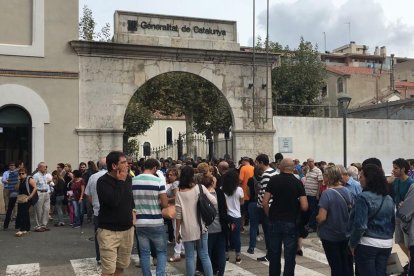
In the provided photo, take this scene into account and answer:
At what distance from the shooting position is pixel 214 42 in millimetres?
17156

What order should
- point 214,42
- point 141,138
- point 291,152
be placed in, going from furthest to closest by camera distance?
point 141,138, point 291,152, point 214,42

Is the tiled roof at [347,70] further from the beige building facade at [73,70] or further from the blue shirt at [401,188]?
the blue shirt at [401,188]

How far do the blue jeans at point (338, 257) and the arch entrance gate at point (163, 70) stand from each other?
1091cm

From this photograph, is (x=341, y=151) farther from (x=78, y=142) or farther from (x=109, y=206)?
(x=109, y=206)

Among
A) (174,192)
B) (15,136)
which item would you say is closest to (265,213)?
(174,192)

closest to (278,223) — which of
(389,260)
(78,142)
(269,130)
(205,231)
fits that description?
(205,231)

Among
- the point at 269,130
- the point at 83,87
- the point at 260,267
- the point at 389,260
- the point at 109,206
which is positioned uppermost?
the point at 83,87

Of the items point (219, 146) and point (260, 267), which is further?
point (219, 146)

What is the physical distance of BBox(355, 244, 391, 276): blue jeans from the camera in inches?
201

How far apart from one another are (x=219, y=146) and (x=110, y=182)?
56.2 feet

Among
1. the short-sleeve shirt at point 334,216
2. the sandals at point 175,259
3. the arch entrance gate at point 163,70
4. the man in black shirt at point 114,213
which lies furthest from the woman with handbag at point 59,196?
the short-sleeve shirt at point 334,216

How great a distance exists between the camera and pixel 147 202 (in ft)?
20.6

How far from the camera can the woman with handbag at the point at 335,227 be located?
5.87m

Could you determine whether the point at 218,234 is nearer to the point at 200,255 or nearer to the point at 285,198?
the point at 200,255
